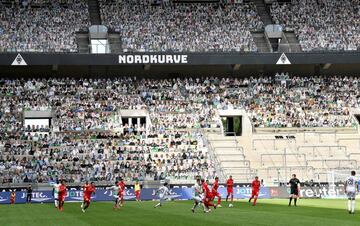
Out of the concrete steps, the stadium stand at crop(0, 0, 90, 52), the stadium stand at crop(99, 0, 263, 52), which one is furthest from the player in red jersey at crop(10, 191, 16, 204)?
the concrete steps

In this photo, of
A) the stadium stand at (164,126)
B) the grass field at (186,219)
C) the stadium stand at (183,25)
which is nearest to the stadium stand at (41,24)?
the stadium stand at (183,25)

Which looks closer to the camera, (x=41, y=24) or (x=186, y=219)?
(x=186, y=219)

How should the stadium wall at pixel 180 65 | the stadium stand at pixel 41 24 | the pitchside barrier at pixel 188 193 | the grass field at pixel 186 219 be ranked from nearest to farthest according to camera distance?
the grass field at pixel 186 219
the pitchside barrier at pixel 188 193
the stadium wall at pixel 180 65
the stadium stand at pixel 41 24

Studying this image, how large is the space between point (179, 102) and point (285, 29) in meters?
15.0

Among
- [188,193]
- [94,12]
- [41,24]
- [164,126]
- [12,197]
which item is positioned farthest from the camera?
[94,12]

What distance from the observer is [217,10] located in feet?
255

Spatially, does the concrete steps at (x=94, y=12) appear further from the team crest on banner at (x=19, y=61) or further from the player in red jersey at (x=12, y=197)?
the player in red jersey at (x=12, y=197)

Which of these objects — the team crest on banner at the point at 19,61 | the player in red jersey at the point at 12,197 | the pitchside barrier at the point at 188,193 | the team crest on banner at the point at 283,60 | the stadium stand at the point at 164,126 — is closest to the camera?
the player in red jersey at the point at 12,197

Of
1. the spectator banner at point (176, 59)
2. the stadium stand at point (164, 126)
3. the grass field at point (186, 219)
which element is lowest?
the grass field at point (186, 219)

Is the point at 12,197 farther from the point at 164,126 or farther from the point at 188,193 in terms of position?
the point at 164,126

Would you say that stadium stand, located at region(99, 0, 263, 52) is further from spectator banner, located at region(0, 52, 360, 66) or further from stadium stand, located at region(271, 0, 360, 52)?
stadium stand, located at region(271, 0, 360, 52)

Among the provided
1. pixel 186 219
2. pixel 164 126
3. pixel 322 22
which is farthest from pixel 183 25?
pixel 186 219

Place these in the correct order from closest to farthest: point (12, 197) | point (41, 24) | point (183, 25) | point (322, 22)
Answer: point (12, 197) → point (41, 24) → point (183, 25) → point (322, 22)

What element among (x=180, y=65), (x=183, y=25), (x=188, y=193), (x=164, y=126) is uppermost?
(x=183, y=25)
